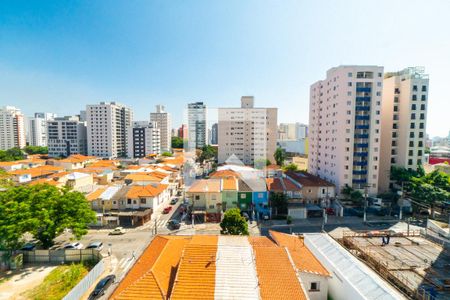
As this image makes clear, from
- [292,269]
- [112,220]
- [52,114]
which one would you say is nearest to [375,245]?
[292,269]

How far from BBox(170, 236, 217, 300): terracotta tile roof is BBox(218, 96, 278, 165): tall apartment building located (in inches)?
2438

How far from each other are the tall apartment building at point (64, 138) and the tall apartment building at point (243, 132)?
68450 mm

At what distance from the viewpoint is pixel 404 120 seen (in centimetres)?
4203

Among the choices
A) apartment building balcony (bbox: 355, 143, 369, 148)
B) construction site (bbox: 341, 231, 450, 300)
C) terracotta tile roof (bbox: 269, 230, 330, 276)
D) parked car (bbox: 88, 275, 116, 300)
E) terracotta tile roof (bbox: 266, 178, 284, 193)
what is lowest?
parked car (bbox: 88, 275, 116, 300)

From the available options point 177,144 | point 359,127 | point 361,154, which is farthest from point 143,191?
point 177,144

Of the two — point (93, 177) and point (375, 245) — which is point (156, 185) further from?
point (375, 245)

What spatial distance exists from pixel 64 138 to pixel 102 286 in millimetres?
103791

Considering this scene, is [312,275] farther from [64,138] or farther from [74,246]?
[64,138]

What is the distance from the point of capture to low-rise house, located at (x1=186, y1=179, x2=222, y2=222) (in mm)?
32438

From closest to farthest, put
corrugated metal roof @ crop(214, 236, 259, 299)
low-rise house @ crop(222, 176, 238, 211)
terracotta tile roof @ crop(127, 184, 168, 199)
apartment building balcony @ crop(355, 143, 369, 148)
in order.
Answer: corrugated metal roof @ crop(214, 236, 259, 299)
terracotta tile roof @ crop(127, 184, 168, 199)
low-rise house @ crop(222, 176, 238, 211)
apartment building balcony @ crop(355, 143, 369, 148)

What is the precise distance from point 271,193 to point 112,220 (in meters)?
23.5

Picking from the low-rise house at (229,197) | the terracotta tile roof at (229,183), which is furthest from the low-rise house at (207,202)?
the terracotta tile roof at (229,183)

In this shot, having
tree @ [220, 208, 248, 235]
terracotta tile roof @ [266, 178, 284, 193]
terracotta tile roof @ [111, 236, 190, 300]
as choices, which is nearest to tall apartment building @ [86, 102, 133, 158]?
terracotta tile roof @ [266, 178, 284, 193]

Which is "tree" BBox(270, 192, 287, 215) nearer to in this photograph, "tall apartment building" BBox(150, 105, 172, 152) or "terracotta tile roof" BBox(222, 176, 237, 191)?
"terracotta tile roof" BBox(222, 176, 237, 191)
